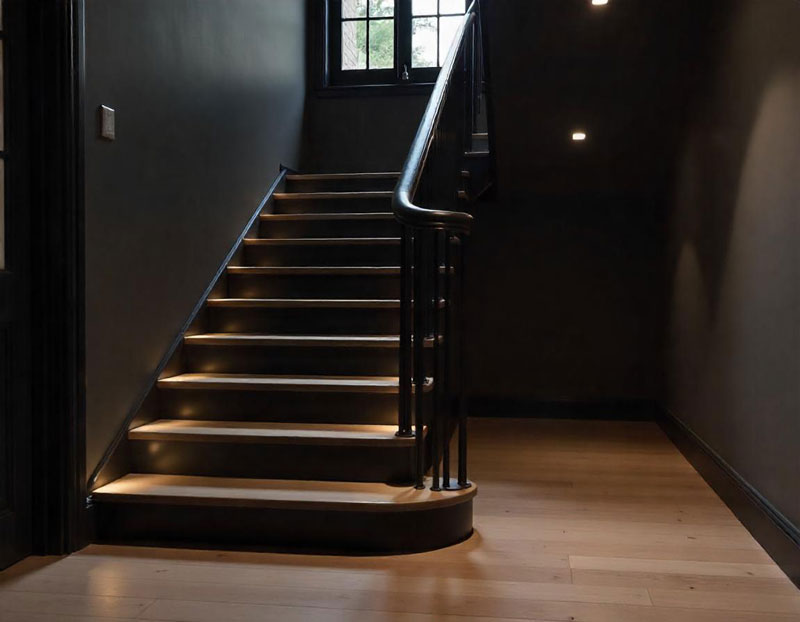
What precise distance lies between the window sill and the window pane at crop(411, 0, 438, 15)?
1.71 feet

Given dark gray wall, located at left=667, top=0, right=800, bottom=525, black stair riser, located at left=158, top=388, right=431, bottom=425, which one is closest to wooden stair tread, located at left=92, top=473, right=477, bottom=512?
black stair riser, located at left=158, top=388, right=431, bottom=425

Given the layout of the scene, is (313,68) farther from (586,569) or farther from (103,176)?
(586,569)

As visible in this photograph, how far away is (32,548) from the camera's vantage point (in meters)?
2.63

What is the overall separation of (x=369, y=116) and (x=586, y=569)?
4023mm

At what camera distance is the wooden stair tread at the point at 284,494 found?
8.71ft

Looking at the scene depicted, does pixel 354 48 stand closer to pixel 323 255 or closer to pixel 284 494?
pixel 323 255

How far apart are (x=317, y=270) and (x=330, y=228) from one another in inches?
25.6

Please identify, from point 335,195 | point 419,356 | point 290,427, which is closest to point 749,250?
point 419,356

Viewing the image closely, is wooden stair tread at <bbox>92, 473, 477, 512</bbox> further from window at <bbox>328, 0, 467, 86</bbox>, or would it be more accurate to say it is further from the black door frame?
window at <bbox>328, 0, 467, 86</bbox>

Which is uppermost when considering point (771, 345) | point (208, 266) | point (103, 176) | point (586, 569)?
point (103, 176)

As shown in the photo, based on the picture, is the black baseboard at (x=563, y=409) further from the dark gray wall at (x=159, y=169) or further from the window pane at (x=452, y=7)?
the window pane at (x=452, y=7)

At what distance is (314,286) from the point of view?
4.12m

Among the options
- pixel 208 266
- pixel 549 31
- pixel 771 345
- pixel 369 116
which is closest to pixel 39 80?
pixel 208 266

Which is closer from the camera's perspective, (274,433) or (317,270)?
(274,433)
